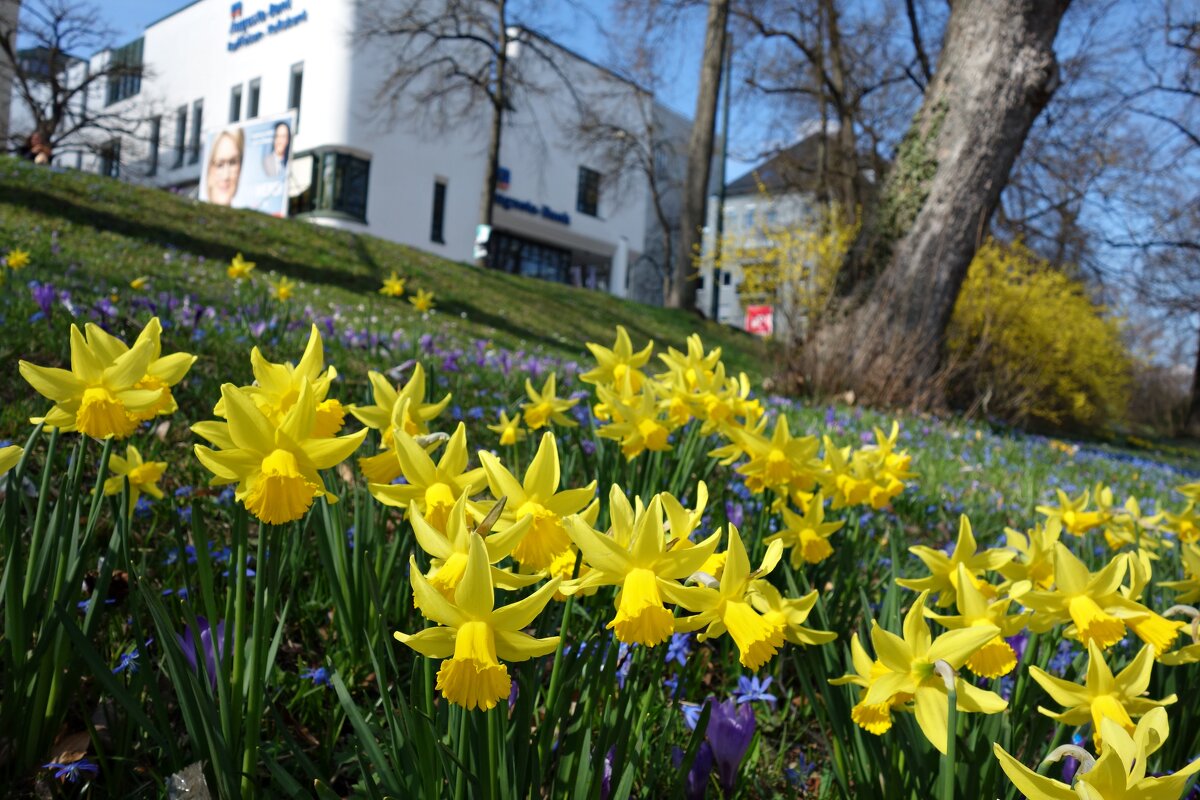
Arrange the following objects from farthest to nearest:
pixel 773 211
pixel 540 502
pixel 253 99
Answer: pixel 253 99
pixel 773 211
pixel 540 502

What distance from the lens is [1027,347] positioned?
1017cm

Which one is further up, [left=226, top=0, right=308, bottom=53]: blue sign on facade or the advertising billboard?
[left=226, top=0, right=308, bottom=53]: blue sign on facade

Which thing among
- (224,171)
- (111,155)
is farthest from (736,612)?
(224,171)

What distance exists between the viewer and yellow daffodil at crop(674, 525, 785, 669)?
32.6 inches

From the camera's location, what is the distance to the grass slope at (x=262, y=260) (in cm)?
544

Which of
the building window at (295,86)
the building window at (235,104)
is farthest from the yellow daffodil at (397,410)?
the building window at (235,104)

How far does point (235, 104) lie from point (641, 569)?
3451 cm

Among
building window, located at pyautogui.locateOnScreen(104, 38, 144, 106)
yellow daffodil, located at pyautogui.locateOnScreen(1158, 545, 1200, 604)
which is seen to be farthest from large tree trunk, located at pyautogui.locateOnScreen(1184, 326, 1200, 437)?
building window, located at pyautogui.locateOnScreen(104, 38, 144, 106)

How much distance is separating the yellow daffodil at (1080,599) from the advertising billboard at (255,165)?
76.7 feet

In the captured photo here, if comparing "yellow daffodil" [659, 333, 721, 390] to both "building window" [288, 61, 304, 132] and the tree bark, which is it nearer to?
the tree bark

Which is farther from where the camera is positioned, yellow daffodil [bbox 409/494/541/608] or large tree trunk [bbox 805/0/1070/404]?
large tree trunk [bbox 805/0/1070/404]

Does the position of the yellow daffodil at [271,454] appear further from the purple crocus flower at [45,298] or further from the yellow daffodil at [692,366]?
the purple crocus flower at [45,298]

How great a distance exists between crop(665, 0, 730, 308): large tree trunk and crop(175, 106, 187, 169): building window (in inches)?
997

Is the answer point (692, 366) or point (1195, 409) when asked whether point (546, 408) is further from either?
point (1195, 409)
